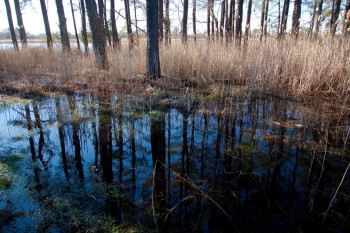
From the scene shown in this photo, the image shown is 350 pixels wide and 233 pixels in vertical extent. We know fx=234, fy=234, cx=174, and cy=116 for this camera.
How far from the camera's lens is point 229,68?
5.40 metres

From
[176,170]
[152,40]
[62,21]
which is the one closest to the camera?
[176,170]

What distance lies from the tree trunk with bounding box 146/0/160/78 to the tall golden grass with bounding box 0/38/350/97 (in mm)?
318

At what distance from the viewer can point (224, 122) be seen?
11.3 ft

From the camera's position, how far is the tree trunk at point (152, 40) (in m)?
5.09

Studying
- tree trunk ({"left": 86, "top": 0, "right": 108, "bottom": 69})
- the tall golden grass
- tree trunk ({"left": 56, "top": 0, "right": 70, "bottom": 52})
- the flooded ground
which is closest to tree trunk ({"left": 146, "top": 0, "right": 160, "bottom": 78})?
the tall golden grass

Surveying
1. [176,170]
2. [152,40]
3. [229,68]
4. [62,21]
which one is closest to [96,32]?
[152,40]

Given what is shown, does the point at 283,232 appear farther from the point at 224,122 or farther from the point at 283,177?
the point at 224,122

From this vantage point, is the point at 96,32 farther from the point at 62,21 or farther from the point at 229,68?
the point at 62,21

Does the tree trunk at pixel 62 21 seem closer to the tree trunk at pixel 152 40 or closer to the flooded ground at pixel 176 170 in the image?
the tree trunk at pixel 152 40

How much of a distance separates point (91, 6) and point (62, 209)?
19.8ft

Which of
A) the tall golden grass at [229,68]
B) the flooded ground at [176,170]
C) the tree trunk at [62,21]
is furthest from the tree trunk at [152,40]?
the tree trunk at [62,21]

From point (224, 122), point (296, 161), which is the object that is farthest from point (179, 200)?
point (224, 122)

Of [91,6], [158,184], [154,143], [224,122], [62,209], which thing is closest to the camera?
[62,209]

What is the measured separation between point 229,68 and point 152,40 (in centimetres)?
189
